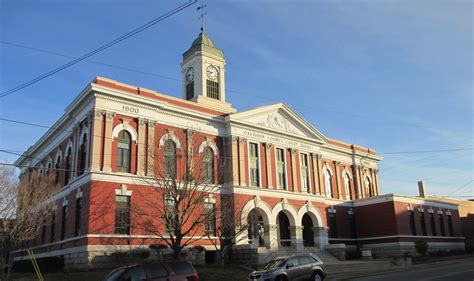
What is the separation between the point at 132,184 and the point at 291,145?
17.8 metres

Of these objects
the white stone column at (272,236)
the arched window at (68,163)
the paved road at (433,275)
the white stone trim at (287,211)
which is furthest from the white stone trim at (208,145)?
the paved road at (433,275)

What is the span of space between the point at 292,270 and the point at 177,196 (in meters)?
9.27

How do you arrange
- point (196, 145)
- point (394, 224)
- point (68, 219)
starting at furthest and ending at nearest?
1. point (394, 224)
2. point (196, 145)
3. point (68, 219)

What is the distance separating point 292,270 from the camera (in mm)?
22406

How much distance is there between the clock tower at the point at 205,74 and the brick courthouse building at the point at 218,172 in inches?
4.7

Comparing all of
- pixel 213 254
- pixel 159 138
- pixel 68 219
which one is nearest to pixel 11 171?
pixel 68 219

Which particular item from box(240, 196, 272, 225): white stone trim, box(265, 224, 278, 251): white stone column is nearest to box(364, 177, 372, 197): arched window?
box(265, 224, 278, 251): white stone column

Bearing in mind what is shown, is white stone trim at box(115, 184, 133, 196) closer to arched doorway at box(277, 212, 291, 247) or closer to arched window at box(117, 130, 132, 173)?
arched window at box(117, 130, 132, 173)

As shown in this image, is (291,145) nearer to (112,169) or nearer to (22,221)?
(112,169)

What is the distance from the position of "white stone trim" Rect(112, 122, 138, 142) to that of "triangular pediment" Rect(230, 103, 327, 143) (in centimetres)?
950

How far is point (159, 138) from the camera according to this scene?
35125 mm

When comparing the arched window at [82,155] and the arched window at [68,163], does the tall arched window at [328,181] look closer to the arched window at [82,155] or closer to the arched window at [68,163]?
the arched window at [82,155]

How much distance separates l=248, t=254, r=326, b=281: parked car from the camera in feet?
72.1

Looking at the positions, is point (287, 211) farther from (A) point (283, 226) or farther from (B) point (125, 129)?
(B) point (125, 129)
